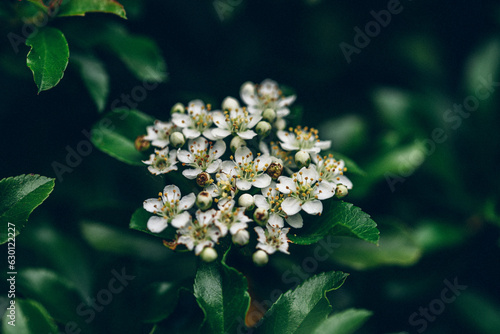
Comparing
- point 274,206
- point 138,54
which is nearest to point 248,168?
point 274,206

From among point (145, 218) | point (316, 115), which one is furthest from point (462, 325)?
point (145, 218)

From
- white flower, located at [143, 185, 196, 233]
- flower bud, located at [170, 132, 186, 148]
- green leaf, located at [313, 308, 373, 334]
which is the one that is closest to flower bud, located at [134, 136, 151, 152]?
flower bud, located at [170, 132, 186, 148]

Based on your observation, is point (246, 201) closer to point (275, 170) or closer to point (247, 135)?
point (275, 170)

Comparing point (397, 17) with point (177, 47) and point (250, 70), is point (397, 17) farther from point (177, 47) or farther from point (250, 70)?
point (177, 47)

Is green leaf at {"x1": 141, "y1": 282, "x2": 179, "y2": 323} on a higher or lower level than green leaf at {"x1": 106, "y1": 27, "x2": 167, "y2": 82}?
lower
